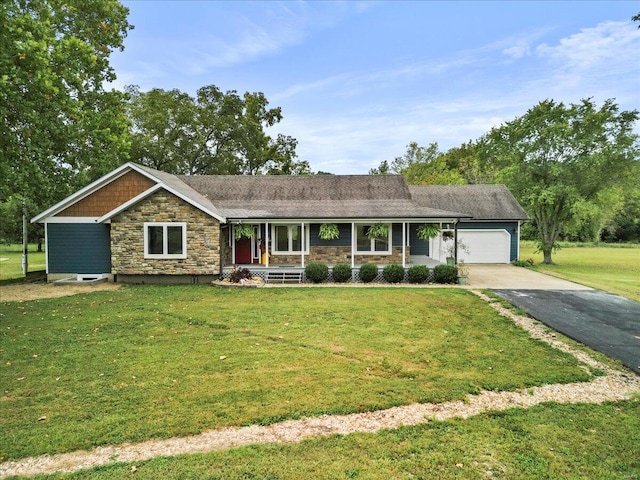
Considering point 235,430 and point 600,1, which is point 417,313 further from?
point 600,1

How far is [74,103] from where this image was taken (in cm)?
1511

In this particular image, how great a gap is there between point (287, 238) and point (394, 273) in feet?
17.9

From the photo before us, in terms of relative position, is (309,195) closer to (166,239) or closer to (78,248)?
(166,239)

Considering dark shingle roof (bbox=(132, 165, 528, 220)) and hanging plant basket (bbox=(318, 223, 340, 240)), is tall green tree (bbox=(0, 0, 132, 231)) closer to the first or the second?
dark shingle roof (bbox=(132, 165, 528, 220))

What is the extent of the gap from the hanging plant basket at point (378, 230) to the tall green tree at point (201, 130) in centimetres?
1990

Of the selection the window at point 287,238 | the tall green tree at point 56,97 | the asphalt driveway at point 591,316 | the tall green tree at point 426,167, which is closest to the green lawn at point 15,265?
the tall green tree at point 56,97

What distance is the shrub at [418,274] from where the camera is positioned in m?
15.0

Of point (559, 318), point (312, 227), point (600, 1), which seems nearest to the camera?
point (559, 318)

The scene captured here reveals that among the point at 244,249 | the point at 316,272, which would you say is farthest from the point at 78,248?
the point at 316,272

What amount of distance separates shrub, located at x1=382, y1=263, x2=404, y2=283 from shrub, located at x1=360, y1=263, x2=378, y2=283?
433 mm

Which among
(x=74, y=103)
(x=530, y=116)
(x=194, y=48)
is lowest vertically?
(x=74, y=103)

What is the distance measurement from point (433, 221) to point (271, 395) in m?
12.4

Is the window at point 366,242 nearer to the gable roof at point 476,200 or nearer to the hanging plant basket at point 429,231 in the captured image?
the hanging plant basket at point 429,231

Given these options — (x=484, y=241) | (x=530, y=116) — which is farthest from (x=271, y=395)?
(x=530, y=116)
